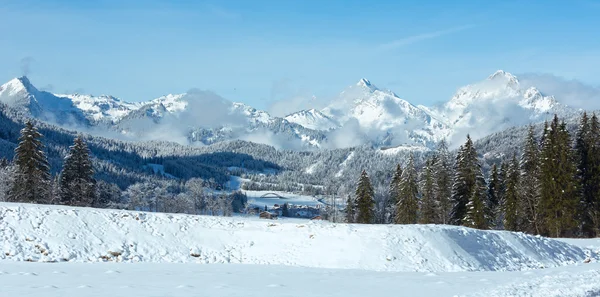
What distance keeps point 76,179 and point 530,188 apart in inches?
1759

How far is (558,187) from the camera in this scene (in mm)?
45969

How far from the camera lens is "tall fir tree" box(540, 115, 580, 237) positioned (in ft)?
149

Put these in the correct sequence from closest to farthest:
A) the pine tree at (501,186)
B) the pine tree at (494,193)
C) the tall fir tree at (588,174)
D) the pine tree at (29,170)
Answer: the tall fir tree at (588,174) < the pine tree at (29,170) < the pine tree at (501,186) < the pine tree at (494,193)

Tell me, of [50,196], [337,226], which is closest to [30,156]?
[50,196]

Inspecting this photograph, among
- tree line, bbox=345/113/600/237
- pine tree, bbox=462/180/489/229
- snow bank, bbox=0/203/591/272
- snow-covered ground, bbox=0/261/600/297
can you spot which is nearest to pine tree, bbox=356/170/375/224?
tree line, bbox=345/113/600/237

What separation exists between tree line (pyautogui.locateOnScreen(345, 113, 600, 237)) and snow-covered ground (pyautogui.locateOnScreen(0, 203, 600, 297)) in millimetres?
14014

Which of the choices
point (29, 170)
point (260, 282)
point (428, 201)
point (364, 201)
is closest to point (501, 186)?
point (428, 201)

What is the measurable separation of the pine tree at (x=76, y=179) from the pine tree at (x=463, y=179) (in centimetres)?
3721

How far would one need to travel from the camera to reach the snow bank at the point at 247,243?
982 inches

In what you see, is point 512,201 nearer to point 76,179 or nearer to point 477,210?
point 477,210

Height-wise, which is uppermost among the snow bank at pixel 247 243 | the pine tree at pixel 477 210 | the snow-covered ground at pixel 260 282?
the pine tree at pixel 477 210

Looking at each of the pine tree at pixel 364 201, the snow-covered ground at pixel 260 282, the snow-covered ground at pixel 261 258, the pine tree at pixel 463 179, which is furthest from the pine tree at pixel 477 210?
the snow-covered ground at pixel 260 282

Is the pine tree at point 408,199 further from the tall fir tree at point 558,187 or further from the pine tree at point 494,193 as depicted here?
the tall fir tree at point 558,187

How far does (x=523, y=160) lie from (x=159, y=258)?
42.3 metres
